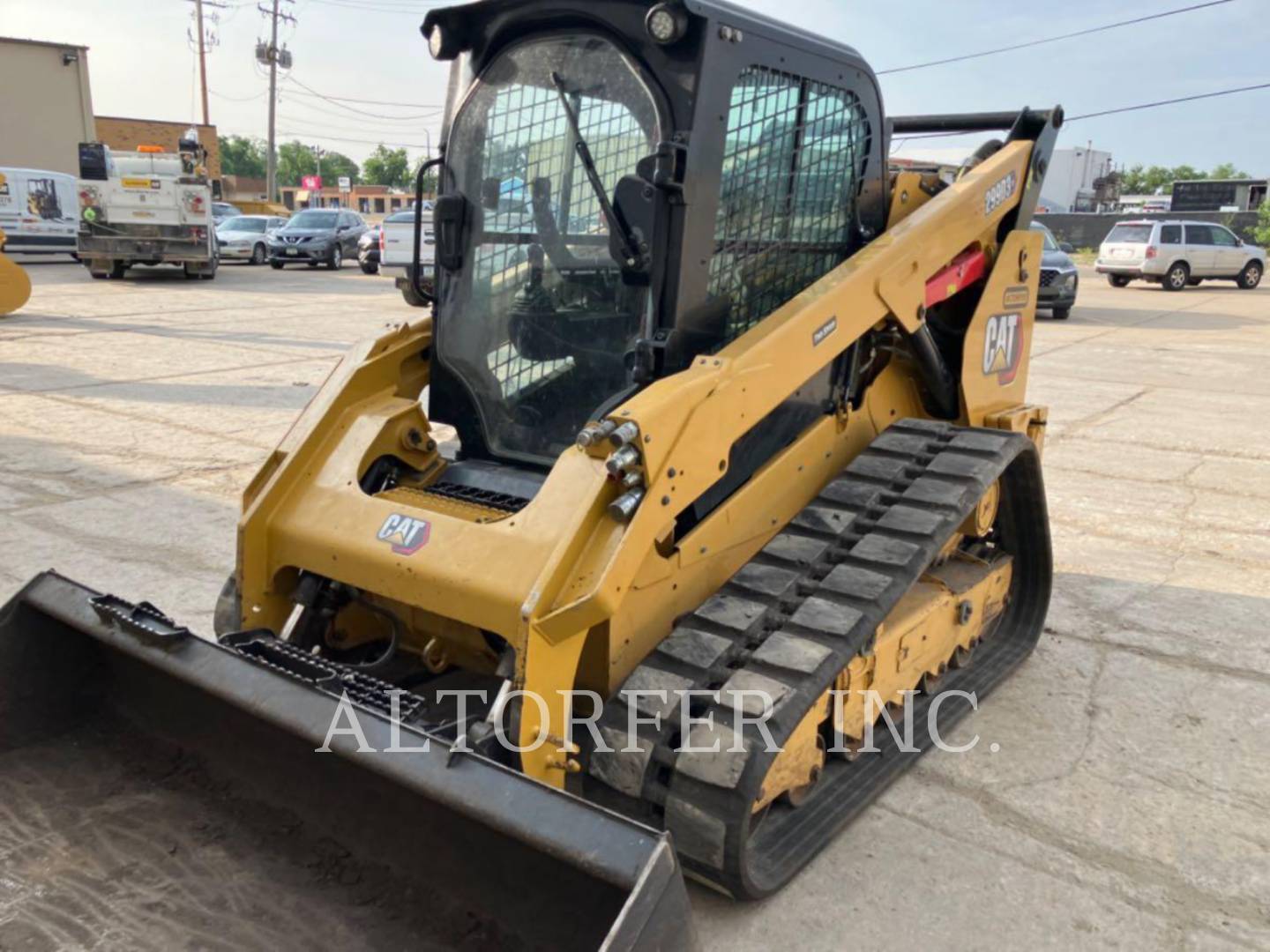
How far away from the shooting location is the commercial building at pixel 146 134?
4944 cm

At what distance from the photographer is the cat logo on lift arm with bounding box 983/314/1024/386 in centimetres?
450

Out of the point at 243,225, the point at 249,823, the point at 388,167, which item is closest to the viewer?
the point at 249,823

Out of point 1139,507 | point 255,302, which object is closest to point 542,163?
point 1139,507

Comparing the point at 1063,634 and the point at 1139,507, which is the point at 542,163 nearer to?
the point at 1063,634

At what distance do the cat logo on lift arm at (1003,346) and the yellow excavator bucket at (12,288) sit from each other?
13605 millimetres

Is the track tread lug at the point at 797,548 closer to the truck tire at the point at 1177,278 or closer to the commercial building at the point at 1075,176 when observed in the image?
the truck tire at the point at 1177,278

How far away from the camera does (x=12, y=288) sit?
14.2 meters

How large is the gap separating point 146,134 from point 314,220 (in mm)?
31769

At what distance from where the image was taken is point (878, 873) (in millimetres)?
3070

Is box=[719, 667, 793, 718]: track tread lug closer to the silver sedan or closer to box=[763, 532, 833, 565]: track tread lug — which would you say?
box=[763, 532, 833, 565]: track tread lug

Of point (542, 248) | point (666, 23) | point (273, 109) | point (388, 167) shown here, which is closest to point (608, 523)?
point (542, 248)

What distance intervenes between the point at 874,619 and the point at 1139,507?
4.66m

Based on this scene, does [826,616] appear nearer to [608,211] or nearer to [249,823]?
[608,211]

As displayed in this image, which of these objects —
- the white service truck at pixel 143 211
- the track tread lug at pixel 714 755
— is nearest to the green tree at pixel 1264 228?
the white service truck at pixel 143 211
